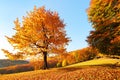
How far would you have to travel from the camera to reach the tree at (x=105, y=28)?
32.5 meters

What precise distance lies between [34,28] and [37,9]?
271 cm

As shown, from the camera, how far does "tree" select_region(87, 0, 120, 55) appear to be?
32.5 meters

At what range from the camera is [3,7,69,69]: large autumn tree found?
112 feet

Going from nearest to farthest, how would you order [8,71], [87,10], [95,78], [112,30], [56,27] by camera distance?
[95,78] → [112,30] → [56,27] → [87,10] → [8,71]

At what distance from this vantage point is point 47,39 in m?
34.6

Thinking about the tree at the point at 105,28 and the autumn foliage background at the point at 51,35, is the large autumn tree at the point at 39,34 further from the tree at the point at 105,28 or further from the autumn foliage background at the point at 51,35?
the tree at the point at 105,28

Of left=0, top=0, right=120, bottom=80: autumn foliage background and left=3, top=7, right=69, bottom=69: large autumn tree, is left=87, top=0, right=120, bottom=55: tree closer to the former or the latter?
left=0, top=0, right=120, bottom=80: autumn foliage background

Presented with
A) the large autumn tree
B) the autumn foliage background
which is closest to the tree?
the autumn foliage background

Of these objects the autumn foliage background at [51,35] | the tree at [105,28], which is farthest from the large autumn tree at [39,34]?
the tree at [105,28]

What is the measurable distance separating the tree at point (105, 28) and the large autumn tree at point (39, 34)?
3.90 m

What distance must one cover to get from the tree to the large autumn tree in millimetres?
3901

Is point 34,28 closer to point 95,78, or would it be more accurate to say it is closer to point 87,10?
point 87,10

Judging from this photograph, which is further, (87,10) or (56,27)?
(87,10)

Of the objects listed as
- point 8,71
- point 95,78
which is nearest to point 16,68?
point 8,71
